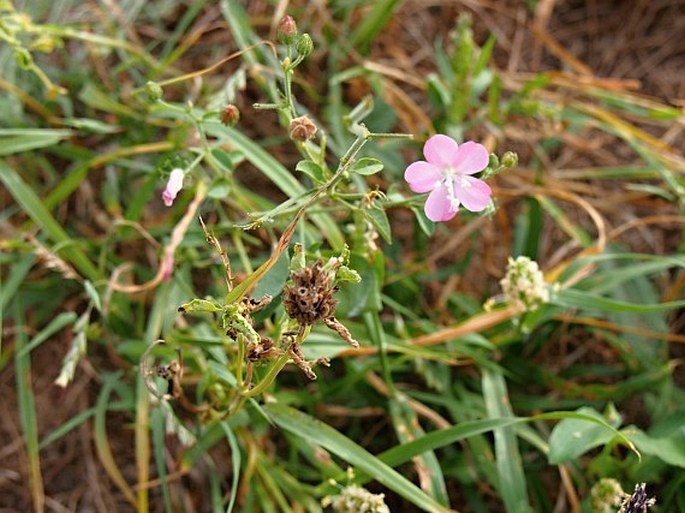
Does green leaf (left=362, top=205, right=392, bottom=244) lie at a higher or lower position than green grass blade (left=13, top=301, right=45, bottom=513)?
higher

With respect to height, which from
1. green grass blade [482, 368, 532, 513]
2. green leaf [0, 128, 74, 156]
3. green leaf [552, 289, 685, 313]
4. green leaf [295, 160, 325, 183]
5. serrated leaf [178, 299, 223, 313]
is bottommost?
green grass blade [482, 368, 532, 513]

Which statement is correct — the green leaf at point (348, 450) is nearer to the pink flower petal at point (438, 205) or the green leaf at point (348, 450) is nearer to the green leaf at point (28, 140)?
the pink flower petal at point (438, 205)

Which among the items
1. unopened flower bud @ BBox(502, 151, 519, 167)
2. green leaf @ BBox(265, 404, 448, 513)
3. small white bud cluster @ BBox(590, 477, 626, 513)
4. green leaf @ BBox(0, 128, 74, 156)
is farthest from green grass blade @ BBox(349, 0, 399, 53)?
small white bud cluster @ BBox(590, 477, 626, 513)

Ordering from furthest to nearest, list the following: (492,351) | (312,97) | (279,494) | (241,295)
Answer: (312,97)
(492,351)
(279,494)
(241,295)

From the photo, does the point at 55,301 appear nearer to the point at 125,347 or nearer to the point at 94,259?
the point at 94,259

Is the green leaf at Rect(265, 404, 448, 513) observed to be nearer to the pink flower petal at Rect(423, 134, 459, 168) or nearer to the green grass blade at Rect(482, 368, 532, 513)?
the green grass blade at Rect(482, 368, 532, 513)

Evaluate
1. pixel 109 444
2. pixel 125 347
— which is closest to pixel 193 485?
pixel 109 444

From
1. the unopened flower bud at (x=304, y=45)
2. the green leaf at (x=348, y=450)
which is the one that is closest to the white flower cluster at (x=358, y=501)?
the green leaf at (x=348, y=450)

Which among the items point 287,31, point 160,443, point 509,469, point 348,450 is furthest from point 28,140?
point 509,469
